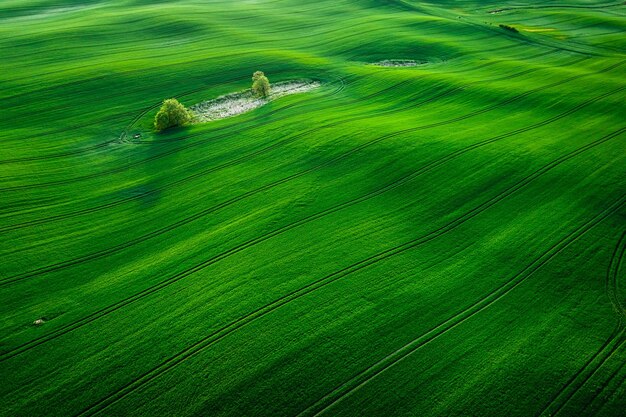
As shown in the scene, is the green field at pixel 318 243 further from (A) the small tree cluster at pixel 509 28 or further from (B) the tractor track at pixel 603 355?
(A) the small tree cluster at pixel 509 28

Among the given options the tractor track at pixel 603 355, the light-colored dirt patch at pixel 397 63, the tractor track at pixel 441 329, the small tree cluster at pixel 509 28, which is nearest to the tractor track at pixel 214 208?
the tractor track at pixel 441 329

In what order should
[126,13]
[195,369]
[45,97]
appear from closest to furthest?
[195,369]
[45,97]
[126,13]

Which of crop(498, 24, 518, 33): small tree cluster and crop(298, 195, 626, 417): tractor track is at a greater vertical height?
crop(498, 24, 518, 33): small tree cluster

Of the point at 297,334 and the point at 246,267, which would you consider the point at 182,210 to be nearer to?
the point at 246,267

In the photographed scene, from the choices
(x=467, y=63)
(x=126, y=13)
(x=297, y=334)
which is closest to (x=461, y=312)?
(x=297, y=334)

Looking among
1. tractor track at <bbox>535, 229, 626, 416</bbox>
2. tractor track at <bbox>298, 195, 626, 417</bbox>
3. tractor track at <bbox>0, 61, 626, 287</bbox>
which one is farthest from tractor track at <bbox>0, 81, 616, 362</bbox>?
tractor track at <bbox>535, 229, 626, 416</bbox>

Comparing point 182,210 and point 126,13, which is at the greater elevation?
point 126,13

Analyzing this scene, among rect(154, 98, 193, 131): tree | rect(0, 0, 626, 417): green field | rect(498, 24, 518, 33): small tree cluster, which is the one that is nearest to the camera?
rect(0, 0, 626, 417): green field

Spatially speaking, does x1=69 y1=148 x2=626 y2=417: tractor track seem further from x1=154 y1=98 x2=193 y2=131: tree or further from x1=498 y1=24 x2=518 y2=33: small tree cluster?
x1=498 y1=24 x2=518 y2=33: small tree cluster
